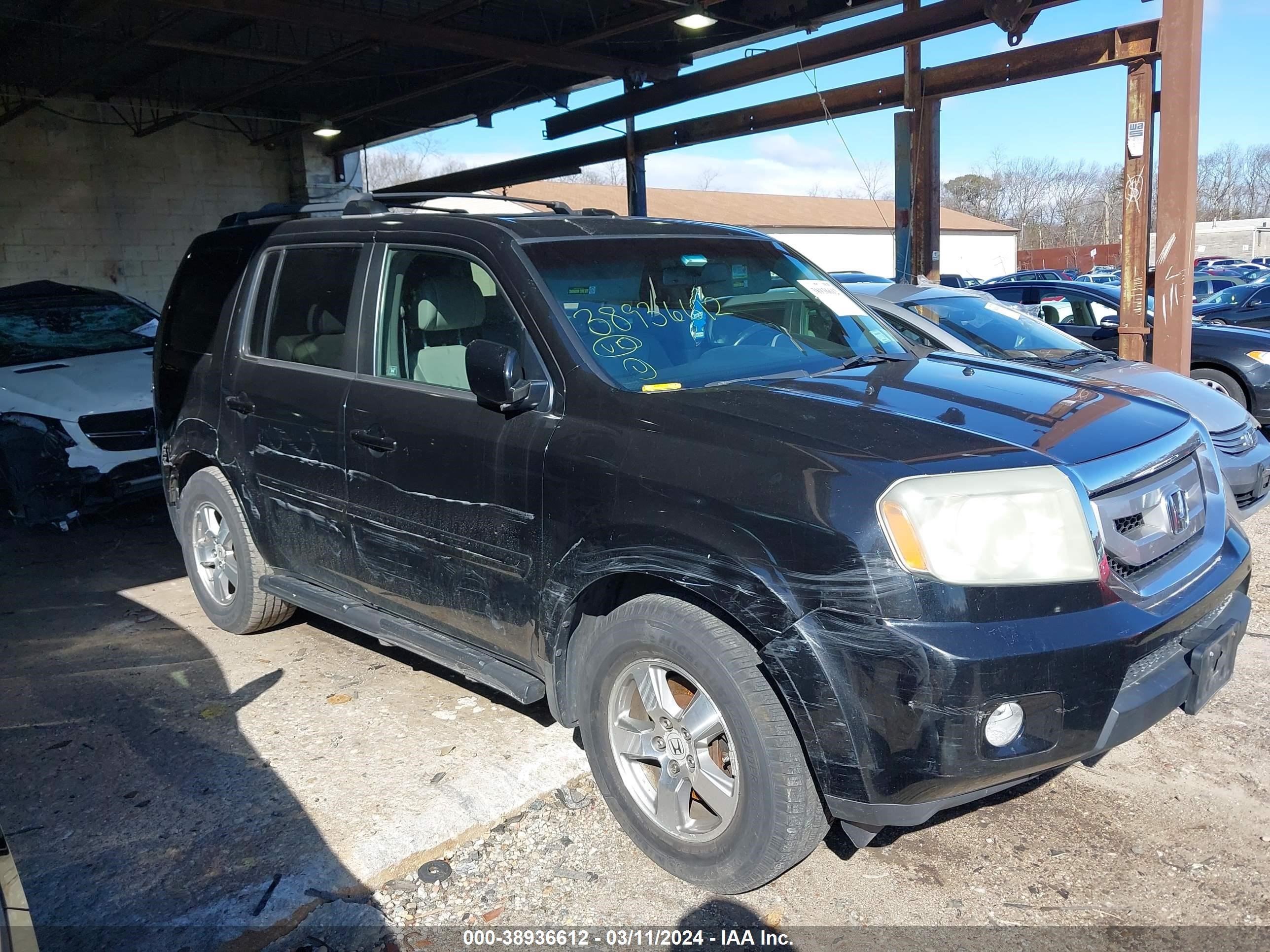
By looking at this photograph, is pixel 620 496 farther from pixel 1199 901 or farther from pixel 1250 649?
pixel 1250 649

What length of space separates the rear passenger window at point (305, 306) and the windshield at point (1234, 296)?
18.0 meters

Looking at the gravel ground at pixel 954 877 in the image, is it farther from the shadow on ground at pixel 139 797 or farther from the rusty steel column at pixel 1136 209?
the rusty steel column at pixel 1136 209

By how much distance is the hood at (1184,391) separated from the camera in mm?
6207

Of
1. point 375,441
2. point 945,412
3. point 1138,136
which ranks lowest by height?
point 375,441

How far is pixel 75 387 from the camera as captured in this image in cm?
725

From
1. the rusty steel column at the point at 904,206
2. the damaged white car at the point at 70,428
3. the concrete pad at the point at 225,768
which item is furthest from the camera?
the rusty steel column at the point at 904,206

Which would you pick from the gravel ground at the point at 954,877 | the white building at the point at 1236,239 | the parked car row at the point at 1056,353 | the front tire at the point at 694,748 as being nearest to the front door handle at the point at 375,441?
the front tire at the point at 694,748

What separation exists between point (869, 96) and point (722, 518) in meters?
9.01

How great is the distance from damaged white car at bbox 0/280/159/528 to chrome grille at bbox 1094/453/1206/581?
6.52m

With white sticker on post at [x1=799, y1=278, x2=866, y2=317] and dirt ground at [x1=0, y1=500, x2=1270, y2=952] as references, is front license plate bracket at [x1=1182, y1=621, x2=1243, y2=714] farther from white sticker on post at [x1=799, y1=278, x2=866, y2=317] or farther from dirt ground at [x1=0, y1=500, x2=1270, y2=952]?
white sticker on post at [x1=799, y1=278, x2=866, y2=317]

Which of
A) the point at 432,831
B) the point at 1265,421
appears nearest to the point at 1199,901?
the point at 432,831

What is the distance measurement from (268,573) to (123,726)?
0.95m

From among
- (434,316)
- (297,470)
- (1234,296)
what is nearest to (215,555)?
(297,470)

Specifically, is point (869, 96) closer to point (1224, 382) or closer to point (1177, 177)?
point (1177, 177)
